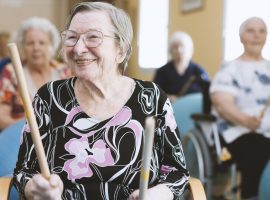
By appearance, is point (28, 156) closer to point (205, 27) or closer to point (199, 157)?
point (199, 157)

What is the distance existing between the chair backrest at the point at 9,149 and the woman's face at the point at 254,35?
1269 mm

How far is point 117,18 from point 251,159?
1443 millimetres

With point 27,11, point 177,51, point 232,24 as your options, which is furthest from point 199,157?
point 27,11

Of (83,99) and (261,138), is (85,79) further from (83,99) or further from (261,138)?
(261,138)

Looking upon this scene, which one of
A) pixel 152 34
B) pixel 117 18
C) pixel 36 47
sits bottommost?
pixel 152 34

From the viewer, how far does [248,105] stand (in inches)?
107

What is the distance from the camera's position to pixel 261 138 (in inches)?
104

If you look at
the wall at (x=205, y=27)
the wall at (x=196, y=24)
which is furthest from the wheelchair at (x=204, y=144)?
the wall at (x=205, y=27)

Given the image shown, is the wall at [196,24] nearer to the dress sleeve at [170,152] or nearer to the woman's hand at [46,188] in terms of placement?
the dress sleeve at [170,152]

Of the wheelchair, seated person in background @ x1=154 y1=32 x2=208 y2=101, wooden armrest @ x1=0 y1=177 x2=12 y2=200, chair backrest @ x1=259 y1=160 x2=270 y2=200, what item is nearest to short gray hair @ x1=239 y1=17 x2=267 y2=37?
the wheelchair

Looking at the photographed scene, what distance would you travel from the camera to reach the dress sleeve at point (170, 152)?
1.42m

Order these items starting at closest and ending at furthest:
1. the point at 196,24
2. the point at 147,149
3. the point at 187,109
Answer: the point at 147,149 < the point at 187,109 < the point at 196,24

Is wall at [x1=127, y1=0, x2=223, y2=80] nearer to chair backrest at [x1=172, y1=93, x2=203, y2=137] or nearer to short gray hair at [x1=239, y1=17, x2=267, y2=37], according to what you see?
chair backrest at [x1=172, y1=93, x2=203, y2=137]

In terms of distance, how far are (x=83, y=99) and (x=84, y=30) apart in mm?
188
